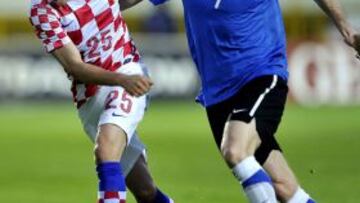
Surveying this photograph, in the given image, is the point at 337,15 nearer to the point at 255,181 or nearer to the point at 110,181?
the point at 255,181

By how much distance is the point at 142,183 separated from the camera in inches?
391

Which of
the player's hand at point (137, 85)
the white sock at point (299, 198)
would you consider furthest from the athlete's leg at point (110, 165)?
the white sock at point (299, 198)

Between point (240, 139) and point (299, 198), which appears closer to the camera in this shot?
point (240, 139)

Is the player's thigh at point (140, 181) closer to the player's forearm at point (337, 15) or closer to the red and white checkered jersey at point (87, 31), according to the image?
the red and white checkered jersey at point (87, 31)

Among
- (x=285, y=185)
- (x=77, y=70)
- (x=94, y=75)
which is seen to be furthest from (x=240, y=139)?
(x=77, y=70)

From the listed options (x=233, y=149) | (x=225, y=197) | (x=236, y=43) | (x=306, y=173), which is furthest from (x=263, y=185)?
(x=306, y=173)

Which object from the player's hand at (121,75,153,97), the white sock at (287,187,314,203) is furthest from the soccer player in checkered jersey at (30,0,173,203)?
the white sock at (287,187,314,203)

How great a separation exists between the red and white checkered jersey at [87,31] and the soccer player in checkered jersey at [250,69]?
23.0 inches

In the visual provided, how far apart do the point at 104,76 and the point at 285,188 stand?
4.84 feet

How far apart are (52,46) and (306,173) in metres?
6.21

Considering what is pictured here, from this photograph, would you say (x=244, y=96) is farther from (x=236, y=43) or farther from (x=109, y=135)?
(x=109, y=135)

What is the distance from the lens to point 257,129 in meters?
8.91

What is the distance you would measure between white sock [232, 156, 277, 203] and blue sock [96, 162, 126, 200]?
86 cm

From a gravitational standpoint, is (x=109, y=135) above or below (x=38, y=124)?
above
